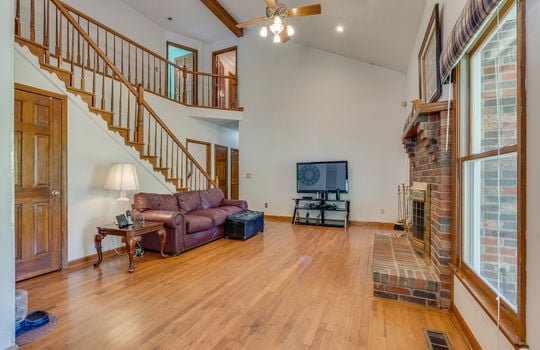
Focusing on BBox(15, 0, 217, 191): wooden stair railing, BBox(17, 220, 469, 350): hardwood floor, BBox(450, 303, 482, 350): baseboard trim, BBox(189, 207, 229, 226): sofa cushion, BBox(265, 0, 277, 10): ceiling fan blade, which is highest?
BBox(265, 0, 277, 10): ceiling fan blade

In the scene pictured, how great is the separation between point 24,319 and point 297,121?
589 cm

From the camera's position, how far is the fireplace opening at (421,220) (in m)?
2.66

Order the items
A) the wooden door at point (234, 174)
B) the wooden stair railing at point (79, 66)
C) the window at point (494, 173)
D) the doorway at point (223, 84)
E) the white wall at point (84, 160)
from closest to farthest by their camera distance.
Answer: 1. the window at point (494, 173)
2. the white wall at point (84, 160)
3. the wooden stair railing at point (79, 66)
4. the doorway at point (223, 84)
5. the wooden door at point (234, 174)

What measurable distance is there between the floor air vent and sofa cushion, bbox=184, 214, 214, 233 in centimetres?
309

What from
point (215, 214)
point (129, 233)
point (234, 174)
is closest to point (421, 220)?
point (215, 214)

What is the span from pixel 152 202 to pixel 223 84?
526 centimetres

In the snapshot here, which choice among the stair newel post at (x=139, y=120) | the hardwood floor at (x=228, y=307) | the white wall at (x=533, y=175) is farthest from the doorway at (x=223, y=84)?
the white wall at (x=533, y=175)

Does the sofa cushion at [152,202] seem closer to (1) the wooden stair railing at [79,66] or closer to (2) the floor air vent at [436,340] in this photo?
(1) the wooden stair railing at [79,66]

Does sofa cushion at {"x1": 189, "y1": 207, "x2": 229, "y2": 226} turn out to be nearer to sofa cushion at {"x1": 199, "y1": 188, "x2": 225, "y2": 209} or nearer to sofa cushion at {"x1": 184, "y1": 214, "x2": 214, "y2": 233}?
sofa cushion at {"x1": 184, "y1": 214, "x2": 214, "y2": 233}

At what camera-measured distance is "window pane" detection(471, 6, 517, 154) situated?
4.72 feet

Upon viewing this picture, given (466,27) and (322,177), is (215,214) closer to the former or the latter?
(322,177)

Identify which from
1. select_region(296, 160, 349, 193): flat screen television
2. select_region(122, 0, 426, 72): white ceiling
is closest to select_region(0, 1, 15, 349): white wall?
select_region(122, 0, 426, 72): white ceiling

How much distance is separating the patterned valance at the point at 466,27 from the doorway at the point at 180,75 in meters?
6.10

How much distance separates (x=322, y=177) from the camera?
243 inches
